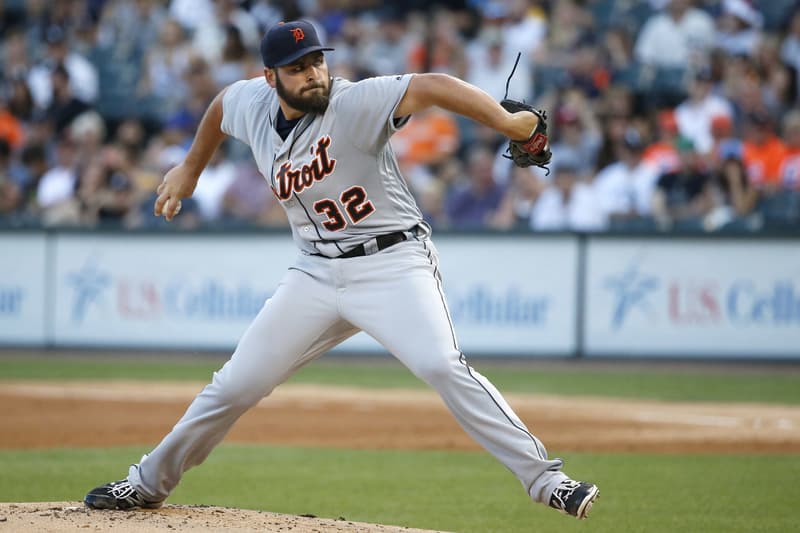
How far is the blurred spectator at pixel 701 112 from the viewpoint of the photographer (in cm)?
1377

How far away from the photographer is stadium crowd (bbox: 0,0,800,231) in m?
13.2

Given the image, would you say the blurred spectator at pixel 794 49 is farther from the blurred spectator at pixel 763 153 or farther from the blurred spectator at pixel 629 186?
the blurred spectator at pixel 629 186

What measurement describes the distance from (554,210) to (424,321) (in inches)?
340

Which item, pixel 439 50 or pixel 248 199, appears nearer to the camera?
pixel 248 199

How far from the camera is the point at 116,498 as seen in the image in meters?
5.26

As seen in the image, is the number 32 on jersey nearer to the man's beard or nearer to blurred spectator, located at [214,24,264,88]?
the man's beard

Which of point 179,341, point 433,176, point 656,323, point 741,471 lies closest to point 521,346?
point 656,323

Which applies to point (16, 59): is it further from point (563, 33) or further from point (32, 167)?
point (563, 33)

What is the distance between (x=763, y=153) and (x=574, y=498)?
30.5 feet

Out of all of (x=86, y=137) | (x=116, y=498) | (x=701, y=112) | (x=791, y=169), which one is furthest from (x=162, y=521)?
(x=86, y=137)

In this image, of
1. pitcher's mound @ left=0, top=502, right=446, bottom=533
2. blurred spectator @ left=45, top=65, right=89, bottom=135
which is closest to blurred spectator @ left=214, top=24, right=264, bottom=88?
blurred spectator @ left=45, top=65, right=89, bottom=135

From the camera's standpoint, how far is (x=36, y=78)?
17391mm

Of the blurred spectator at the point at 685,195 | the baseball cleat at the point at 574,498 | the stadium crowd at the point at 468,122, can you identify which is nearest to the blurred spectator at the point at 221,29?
the stadium crowd at the point at 468,122

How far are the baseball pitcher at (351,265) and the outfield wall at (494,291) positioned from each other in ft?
26.0
